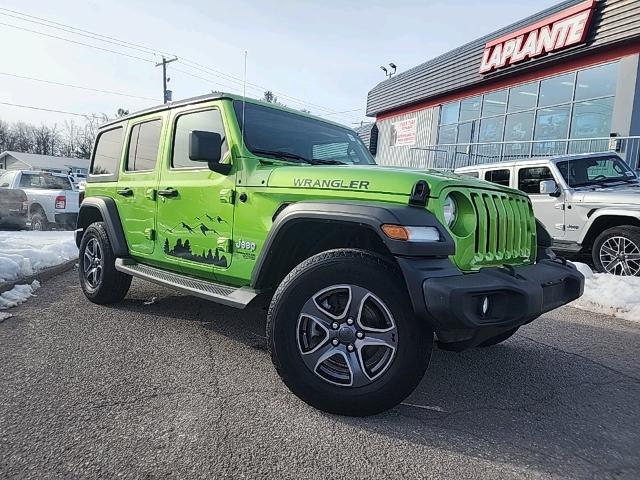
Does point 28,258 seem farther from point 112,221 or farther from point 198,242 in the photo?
point 198,242

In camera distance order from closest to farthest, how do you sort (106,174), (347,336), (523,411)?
(347,336) < (523,411) < (106,174)

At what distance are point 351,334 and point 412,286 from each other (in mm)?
492

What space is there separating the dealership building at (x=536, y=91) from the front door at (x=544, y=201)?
13.0 ft

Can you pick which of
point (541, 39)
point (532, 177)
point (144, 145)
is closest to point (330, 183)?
point (144, 145)

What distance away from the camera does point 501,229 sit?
286cm

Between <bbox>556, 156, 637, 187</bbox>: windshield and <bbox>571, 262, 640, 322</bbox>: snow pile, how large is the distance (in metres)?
1.90

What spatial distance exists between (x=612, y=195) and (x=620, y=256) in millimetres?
887

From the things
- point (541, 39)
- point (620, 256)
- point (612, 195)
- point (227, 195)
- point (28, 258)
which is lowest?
point (28, 258)

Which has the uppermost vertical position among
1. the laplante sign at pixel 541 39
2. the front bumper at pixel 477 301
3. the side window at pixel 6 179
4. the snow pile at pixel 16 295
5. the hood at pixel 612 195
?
the laplante sign at pixel 541 39

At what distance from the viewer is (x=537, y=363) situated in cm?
355

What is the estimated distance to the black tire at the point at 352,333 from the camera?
2.43 m

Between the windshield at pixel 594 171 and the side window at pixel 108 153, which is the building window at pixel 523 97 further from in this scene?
the side window at pixel 108 153

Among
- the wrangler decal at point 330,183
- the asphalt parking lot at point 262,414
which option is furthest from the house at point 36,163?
the wrangler decal at point 330,183

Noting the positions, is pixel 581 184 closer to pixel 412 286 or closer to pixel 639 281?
pixel 639 281
